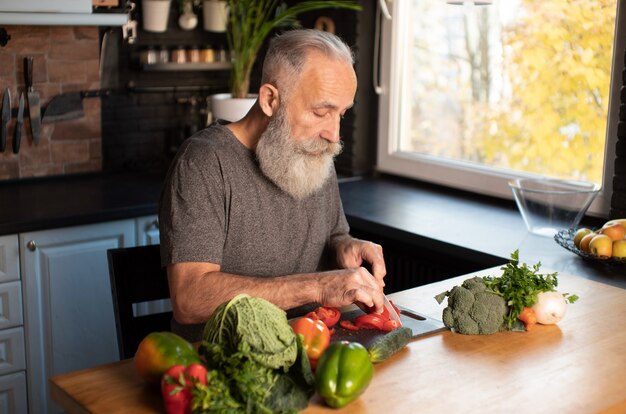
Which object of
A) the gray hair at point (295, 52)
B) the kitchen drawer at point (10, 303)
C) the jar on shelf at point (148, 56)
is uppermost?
the gray hair at point (295, 52)

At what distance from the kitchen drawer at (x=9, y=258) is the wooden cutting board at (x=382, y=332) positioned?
1.46 m

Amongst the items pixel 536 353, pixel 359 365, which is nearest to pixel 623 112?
pixel 536 353

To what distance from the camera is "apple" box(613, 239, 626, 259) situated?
2.53 meters

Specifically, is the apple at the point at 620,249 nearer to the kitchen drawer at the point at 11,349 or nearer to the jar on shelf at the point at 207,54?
the kitchen drawer at the point at 11,349

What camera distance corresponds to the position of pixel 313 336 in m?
1.68

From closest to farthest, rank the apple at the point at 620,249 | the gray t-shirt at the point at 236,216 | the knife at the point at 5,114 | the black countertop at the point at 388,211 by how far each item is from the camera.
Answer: the gray t-shirt at the point at 236,216 < the apple at the point at 620,249 < the black countertop at the point at 388,211 < the knife at the point at 5,114

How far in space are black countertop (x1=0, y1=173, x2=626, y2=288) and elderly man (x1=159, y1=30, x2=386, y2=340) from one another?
67 cm

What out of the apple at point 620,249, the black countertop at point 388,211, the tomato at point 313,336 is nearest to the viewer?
the tomato at point 313,336

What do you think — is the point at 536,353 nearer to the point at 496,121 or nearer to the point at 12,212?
the point at 496,121

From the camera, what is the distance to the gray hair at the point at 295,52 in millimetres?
2166

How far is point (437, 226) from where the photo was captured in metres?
3.09

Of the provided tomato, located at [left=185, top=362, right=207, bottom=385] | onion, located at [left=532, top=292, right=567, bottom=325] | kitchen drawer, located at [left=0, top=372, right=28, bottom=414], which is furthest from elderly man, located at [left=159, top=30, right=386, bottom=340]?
kitchen drawer, located at [left=0, top=372, right=28, bottom=414]

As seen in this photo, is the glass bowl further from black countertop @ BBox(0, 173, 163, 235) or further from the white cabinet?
the white cabinet

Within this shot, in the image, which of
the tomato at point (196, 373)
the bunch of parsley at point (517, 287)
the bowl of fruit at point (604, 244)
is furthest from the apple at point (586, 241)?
the tomato at point (196, 373)
